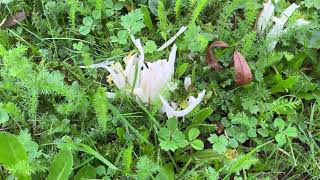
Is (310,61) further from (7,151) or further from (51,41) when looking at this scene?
(7,151)

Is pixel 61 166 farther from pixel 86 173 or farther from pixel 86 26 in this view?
pixel 86 26

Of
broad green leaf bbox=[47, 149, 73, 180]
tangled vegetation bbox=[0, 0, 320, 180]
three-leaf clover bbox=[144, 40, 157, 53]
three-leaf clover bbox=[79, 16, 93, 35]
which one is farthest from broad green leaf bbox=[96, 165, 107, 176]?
three-leaf clover bbox=[79, 16, 93, 35]

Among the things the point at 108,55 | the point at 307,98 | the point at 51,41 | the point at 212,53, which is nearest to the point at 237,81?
the point at 212,53

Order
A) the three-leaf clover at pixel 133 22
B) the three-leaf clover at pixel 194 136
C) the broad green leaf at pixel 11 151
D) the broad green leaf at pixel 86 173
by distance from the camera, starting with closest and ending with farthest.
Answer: the broad green leaf at pixel 11 151 < the broad green leaf at pixel 86 173 < the three-leaf clover at pixel 194 136 < the three-leaf clover at pixel 133 22

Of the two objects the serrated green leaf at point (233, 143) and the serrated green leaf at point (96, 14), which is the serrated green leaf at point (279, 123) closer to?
the serrated green leaf at point (233, 143)

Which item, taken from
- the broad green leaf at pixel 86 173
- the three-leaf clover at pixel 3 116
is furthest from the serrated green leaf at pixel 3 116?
the broad green leaf at pixel 86 173

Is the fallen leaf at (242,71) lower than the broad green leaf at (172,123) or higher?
higher
